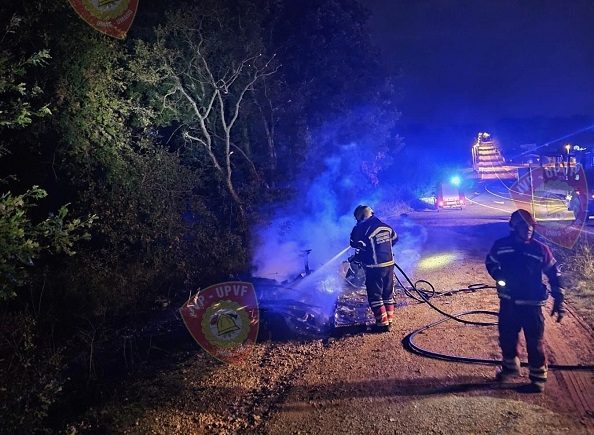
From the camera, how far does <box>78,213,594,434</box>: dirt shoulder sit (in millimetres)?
4051

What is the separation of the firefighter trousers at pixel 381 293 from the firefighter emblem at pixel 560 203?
7294 mm

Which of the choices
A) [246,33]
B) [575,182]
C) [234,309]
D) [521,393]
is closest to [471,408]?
[521,393]

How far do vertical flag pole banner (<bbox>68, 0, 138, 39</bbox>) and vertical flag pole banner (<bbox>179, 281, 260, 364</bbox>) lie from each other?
23.5ft

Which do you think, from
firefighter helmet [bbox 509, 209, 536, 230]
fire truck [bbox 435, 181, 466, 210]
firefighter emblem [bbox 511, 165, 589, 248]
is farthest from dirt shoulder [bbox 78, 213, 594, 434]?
fire truck [bbox 435, 181, 466, 210]

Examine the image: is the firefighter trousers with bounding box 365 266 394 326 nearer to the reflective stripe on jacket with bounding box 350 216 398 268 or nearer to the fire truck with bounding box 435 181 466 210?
the reflective stripe on jacket with bounding box 350 216 398 268

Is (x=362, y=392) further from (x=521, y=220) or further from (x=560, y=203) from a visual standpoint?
(x=560, y=203)

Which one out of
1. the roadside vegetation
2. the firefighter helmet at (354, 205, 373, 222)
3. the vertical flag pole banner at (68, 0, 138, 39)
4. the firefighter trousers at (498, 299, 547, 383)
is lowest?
the roadside vegetation

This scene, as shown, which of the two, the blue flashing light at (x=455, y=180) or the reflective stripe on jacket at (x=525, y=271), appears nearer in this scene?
the reflective stripe on jacket at (x=525, y=271)

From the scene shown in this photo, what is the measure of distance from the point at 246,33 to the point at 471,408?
14.2 meters

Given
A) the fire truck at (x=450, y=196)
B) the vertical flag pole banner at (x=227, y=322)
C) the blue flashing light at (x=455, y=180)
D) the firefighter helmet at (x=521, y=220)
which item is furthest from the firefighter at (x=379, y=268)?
the blue flashing light at (x=455, y=180)

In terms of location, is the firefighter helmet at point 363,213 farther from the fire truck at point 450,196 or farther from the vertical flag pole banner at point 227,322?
the fire truck at point 450,196

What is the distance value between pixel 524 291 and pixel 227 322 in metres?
4.59

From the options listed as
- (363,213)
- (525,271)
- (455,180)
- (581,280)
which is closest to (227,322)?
(363,213)

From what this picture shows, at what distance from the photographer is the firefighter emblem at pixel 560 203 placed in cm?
1366
